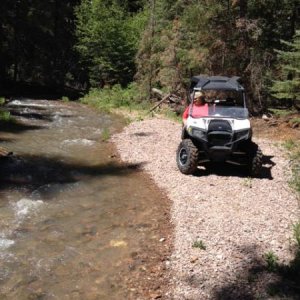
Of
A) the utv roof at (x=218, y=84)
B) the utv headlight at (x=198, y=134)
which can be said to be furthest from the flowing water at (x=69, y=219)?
the utv roof at (x=218, y=84)

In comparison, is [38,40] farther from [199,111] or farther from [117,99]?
[199,111]

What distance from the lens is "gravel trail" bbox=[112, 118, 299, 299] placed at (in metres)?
6.43

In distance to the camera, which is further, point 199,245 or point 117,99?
point 117,99

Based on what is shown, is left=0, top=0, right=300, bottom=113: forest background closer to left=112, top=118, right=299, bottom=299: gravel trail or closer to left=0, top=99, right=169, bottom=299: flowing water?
left=112, top=118, right=299, bottom=299: gravel trail

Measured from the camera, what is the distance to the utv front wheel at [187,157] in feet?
36.1

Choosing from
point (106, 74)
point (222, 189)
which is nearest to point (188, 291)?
point (222, 189)

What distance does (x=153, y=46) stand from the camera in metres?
26.5

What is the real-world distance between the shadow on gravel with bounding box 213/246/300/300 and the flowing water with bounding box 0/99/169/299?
4.94 feet

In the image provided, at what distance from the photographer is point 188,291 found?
623 cm

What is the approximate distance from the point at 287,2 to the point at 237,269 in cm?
1578

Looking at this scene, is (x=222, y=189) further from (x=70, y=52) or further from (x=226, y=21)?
(x=70, y=52)

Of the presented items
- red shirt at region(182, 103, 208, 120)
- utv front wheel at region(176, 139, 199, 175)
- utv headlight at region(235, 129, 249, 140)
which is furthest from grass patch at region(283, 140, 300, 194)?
red shirt at region(182, 103, 208, 120)

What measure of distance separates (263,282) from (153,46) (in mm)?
21746

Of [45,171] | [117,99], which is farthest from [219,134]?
[117,99]
